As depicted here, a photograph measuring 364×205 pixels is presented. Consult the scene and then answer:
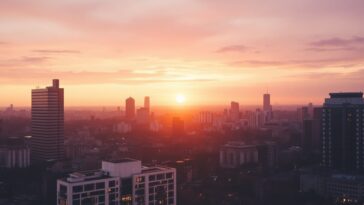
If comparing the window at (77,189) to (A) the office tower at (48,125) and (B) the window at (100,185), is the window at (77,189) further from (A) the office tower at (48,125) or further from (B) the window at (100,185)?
(A) the office tower at (48,125)

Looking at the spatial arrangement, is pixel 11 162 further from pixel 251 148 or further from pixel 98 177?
pixel 98 177

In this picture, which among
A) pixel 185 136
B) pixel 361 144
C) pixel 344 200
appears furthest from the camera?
pixel 185 136

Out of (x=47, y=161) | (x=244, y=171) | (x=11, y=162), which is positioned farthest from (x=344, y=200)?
(x=11, y=162)

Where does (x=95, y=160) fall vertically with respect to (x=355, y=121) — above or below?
below

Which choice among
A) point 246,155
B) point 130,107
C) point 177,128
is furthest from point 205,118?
point 246,155

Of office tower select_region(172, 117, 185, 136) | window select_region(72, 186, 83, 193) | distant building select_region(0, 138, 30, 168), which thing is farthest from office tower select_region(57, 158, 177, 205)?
office tower select_region(172, 117, 185, 136)

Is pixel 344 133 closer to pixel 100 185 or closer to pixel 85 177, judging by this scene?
pixel 100 185

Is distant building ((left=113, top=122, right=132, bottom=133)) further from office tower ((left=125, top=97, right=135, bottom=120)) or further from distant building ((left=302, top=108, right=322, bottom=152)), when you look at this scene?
office tower ((left=125, top=97, right=135, bottom=120))
